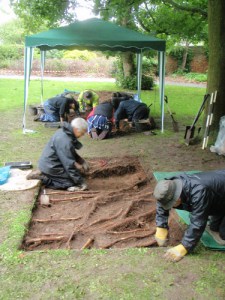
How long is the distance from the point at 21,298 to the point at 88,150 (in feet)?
17.2

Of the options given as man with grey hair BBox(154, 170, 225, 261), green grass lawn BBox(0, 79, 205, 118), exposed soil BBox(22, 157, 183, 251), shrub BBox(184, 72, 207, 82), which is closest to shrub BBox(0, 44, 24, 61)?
green grass lawn BBox(0, 79, 205, 118)

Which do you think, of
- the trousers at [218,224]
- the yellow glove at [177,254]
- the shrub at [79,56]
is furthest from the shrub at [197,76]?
the yellow glove at [177,254]

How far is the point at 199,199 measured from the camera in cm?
338

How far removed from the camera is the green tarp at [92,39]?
28.5ft

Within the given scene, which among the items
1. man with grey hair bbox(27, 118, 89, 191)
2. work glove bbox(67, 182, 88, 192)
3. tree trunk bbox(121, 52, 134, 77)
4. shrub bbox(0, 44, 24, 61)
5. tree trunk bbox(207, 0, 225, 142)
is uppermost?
shrub bbox(0, 44, 24, 61)

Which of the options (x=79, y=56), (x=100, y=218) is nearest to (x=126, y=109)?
(x=100, y=218)

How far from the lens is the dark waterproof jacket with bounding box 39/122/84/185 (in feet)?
17.9

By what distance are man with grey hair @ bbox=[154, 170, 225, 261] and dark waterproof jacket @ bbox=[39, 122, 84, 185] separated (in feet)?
7.16

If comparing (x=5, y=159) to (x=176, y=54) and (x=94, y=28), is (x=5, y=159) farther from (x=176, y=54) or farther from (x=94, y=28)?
(x=176, y=54)

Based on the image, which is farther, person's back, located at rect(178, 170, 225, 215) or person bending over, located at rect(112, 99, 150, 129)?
person bending over, located at rect(112, 99, 150, 129)

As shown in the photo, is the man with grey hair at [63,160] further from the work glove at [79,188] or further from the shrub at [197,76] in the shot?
the shrub at [197,76]

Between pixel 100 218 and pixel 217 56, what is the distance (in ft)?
16.8

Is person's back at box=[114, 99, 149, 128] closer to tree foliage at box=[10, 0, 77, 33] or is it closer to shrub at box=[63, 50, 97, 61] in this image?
tree foliage at box=[10, 0, 77, 33]

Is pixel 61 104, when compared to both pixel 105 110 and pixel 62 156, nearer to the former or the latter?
pixel 105 110
